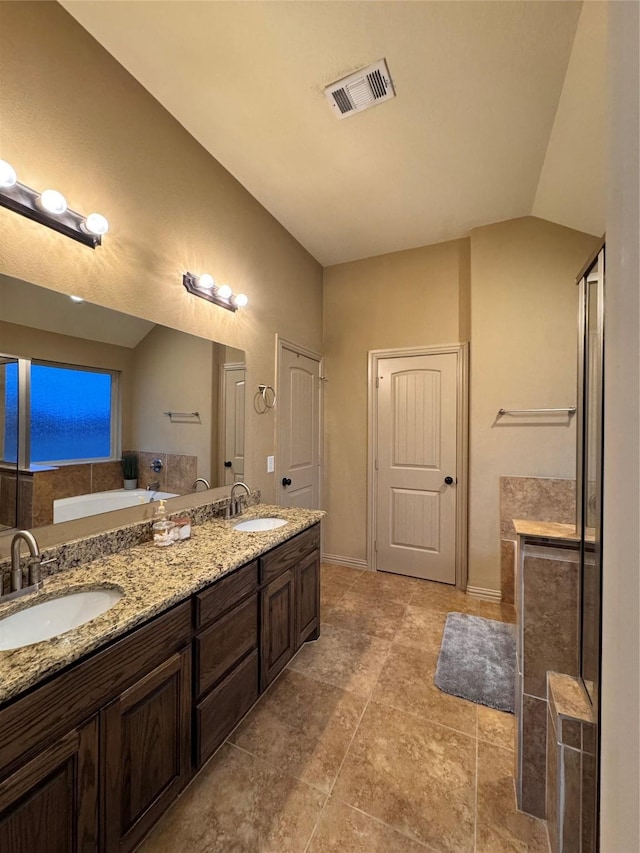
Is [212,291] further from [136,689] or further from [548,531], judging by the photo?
[548,531]

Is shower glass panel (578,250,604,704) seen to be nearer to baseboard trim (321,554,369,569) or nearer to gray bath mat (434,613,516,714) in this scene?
gray bath mat (434,613,516,714)

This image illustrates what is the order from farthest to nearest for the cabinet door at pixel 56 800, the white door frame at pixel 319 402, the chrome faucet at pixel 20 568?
the white door frame at pixel 319 402 → the chrome faucet at pixel 20 568 → the cabinet door at pixel 56 800

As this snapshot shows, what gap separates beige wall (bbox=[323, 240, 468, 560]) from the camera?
3086 mm

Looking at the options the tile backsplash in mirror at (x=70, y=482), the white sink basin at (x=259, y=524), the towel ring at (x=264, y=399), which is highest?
the towel ring at (x=264, y=399)

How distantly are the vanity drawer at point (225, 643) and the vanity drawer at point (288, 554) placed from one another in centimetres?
13

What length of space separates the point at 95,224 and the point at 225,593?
5.23ft

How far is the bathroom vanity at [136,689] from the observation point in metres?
0.82

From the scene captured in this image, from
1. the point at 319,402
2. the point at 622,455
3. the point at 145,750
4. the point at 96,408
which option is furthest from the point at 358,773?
the point at 319,402

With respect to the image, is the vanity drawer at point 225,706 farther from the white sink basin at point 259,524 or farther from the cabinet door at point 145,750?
the white sink basin at point 259,524

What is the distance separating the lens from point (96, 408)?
1.58m

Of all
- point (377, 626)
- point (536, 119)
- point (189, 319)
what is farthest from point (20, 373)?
point (536, 119)

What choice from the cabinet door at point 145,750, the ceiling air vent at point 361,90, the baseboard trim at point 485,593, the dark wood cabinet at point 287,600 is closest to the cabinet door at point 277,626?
the dark wood cabinet at point 287,600

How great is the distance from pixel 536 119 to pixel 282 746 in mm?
3331

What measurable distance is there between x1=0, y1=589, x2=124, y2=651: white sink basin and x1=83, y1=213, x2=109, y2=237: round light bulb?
1.40 m
